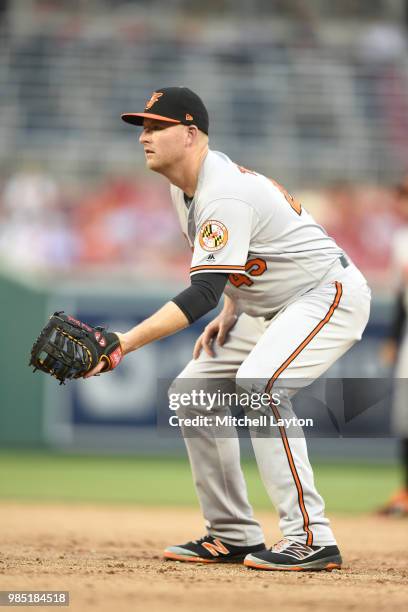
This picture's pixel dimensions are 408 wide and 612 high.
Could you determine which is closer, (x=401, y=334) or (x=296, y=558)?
(x=296, y=558)

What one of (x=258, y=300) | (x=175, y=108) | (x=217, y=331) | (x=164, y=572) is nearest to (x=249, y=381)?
(x=258, y=300)

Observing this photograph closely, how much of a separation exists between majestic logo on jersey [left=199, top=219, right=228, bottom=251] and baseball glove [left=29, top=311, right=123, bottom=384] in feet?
1.57

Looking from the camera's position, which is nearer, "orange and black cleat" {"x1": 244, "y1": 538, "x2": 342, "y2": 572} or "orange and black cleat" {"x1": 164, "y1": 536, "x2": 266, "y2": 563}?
"orange and black cleat" {"x1": 244, "y1": 538, "x2": 342, "y2": 572}

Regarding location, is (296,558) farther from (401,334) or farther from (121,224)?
(121,224)

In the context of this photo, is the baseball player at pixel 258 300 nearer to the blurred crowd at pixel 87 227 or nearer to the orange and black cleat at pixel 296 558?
the orange and black cleat at pixel 296 558

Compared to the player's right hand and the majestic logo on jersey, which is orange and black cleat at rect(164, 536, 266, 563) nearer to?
the player's right hand

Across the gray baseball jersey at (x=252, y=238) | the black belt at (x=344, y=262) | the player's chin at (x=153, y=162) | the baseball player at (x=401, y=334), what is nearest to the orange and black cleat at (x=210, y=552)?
the gray baseball jersey at (x=252, y=238)

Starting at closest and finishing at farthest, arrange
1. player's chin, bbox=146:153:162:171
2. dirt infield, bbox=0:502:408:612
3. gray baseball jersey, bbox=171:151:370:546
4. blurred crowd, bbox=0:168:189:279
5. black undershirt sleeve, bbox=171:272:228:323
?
dirt infield, bbox=0:502:408:612
black undershirt sleeve, bbox=171:272:228:323
gray baseball jersey, bbox=171:151:370:546
player's chin, bbox=146:153:162:171
blurred crowd, bbox=0:168:189:279

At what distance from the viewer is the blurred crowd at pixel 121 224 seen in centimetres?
1177

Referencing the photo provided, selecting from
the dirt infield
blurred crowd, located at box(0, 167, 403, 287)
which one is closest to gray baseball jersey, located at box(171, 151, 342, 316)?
the dirt infield

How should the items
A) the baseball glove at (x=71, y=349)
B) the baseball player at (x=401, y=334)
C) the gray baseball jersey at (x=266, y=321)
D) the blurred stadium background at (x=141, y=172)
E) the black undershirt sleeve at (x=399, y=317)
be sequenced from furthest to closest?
the blurred stadium background at (x=141, y=172), the black undershirt sleeve at (x=399, y=317), the baseball player at (x=401, y=334), the gray baseball jersey at (x=266, y=321), the baseball glove at (x=71, y=349)

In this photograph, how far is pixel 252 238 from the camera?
3.81 metres

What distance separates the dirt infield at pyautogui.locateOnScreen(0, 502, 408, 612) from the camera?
2.99 metres

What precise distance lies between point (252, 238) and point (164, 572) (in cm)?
129
